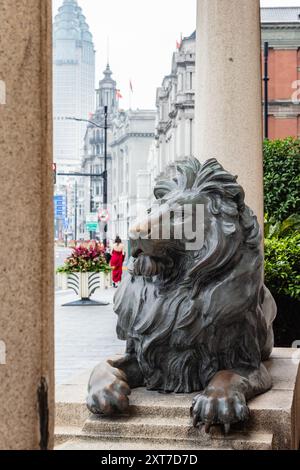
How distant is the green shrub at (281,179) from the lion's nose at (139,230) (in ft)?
39.3

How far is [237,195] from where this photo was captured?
3488 millimetres

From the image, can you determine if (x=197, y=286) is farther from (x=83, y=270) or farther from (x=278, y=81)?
(x=278, y=81)

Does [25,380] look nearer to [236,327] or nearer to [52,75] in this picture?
[52,75]

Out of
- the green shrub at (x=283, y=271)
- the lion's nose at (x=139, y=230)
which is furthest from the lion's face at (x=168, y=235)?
the green shrub at (x=283, y=271)

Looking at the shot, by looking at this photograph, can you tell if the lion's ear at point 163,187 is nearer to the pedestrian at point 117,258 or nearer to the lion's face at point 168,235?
the lion's face at point 168,235

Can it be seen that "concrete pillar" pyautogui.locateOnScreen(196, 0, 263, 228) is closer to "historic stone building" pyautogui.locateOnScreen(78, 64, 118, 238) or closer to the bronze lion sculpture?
the bronze lion sculpture

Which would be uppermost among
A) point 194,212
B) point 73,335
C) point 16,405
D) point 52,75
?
point 52,75

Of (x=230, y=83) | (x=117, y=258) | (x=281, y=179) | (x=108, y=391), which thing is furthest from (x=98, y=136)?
(x=108, y=391)

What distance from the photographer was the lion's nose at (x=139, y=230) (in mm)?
3281

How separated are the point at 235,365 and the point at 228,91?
357cm

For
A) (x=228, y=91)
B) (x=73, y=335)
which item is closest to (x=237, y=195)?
(x=228, y=91)

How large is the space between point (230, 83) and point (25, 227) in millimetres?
5139

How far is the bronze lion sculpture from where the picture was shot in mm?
3316

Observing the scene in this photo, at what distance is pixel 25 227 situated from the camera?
1584 mm
